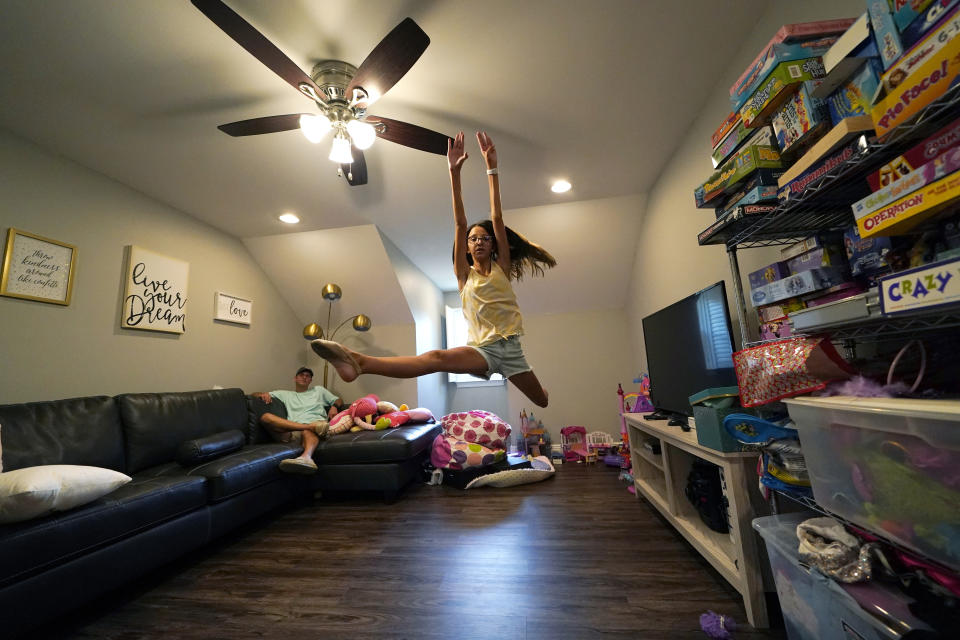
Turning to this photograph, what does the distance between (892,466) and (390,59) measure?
2.00 meters

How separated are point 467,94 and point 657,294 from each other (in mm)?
2351

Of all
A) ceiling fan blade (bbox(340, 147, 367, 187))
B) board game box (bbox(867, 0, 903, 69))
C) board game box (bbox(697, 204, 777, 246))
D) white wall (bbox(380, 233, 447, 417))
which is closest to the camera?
board game box (bbox(867, 0, 903, 69))

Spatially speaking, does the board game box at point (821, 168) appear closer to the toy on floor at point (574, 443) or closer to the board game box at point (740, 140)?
the board game box at point (740, 140)

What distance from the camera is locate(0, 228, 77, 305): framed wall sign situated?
80.3 inches

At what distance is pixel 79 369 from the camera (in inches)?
92.3

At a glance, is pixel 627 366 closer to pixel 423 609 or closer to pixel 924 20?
pixel 423 609

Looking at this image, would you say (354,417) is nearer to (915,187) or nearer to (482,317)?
(482,317)

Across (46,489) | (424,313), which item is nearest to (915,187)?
→ (46,489)

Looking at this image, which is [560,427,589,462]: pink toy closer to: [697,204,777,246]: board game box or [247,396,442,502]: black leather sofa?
[247,396,442,502]: black leather sofa

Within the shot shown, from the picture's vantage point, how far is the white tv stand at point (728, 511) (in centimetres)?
126

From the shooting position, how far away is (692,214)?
243cm

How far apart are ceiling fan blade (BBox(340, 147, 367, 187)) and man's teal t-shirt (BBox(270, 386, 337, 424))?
2319 mm

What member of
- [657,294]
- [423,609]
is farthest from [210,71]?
[657,294]

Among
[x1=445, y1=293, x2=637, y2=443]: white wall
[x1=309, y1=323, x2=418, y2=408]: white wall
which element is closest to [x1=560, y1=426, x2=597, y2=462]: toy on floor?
[x1=445, y1=293, x2=637, y2=443]: white wall
